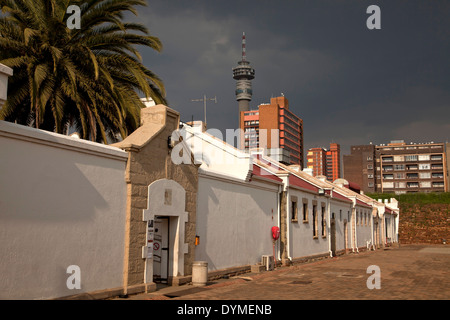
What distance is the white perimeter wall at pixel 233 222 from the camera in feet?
52.9

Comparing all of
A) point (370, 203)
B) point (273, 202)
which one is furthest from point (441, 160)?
point (273, 202)

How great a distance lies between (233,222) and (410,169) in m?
125

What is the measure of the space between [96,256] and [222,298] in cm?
366

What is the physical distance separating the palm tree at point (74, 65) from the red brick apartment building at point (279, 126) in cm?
12884

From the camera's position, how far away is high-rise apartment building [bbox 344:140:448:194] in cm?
12756

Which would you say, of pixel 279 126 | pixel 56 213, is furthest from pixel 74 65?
pixel 279 126

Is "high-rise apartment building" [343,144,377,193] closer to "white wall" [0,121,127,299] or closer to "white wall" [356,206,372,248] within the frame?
"white wall" [356,206,372,248]

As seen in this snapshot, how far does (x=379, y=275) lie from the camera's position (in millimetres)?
18422

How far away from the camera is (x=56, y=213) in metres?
9.80
